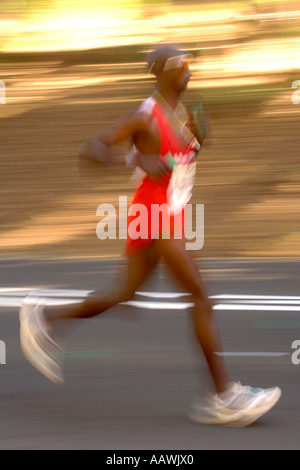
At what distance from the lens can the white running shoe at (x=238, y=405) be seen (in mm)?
5184

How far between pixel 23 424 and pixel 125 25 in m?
14.2

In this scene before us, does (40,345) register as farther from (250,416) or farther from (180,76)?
(180,76)

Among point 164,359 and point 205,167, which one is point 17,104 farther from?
point 164,359

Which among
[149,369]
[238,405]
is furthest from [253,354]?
[238,405]

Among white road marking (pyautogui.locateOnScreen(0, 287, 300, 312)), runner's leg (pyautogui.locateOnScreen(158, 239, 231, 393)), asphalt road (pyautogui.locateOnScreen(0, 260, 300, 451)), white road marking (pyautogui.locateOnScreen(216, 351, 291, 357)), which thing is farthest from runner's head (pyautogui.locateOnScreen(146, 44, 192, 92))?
white road marking (pyautogui.locateOnScreen(0, 287, 300, 312))

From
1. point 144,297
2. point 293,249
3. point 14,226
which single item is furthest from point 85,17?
point 144,297

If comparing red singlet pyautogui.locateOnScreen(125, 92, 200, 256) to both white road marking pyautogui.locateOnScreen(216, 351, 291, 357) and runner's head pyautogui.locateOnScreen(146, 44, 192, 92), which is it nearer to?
runner's head pyautogui.locateOnScreen(146, 44, 192, 92)

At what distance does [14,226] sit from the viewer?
11852 millimetres

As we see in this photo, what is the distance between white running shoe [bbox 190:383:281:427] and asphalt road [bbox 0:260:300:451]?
5 centimetres

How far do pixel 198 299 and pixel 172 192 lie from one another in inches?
21.5

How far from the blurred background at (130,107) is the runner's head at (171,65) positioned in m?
5.28

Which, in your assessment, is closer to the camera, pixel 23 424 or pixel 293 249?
pixel 23 424

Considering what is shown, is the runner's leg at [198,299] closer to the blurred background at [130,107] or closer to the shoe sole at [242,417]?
the shoe sole at [242,417]

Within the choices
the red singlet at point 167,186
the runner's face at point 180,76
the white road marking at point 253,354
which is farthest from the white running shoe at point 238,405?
the runner's face at point 180,76
